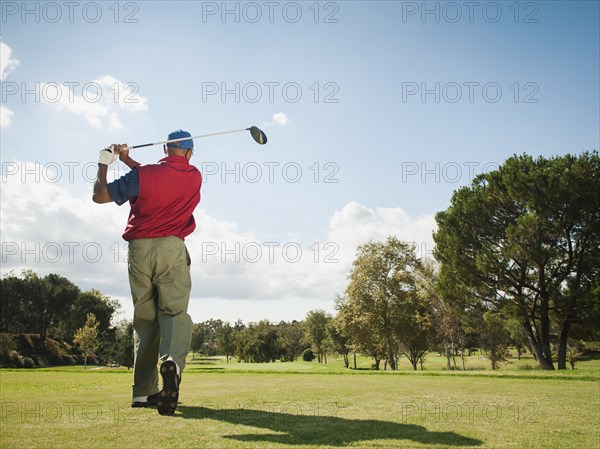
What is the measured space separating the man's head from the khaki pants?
1153 millimetres

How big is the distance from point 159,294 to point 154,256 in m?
0.44

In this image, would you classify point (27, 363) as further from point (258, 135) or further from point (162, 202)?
point (162, 202)

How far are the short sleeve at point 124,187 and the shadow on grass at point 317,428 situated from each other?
2498mm

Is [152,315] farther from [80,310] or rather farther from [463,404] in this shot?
[80,310]

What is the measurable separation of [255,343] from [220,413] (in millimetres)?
77897

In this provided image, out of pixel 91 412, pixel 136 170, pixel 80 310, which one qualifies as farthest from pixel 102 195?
pixel 80 310

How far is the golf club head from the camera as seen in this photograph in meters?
6.95

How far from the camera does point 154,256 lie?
16.9ft

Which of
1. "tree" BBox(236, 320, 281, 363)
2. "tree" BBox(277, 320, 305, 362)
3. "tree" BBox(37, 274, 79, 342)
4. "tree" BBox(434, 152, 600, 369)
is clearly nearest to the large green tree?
"tree" BBox(434, 152, 600, 369)

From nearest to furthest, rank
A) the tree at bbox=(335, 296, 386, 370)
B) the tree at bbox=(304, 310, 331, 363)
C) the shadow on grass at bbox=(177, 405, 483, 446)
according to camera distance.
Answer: the shadow on grass at bbox=(177, 405, 483, 446)
the tree at bbox=(335, 296, 386, 370)
the tree at bbox=(304, 310, 331, 363)

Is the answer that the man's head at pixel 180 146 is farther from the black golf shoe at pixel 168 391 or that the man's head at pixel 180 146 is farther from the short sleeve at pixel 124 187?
the black golf shoe at pixel 168 391

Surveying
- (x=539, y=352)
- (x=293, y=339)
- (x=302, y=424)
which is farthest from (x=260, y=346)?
(x=302, y=424)

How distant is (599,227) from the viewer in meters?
27.9

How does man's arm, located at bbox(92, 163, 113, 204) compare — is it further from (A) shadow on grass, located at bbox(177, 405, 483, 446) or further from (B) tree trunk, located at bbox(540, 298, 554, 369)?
(B) tree trunk, located at bbox(540, 298, 554, 369)
